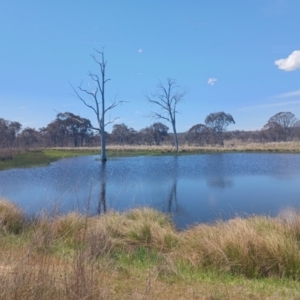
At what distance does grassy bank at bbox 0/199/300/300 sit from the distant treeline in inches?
1803

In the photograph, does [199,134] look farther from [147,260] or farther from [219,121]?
[147,260]

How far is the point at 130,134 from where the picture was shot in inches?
2477

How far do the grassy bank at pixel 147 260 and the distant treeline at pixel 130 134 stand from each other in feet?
150

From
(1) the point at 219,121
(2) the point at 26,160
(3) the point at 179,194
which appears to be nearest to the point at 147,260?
(3) the point at 179,194

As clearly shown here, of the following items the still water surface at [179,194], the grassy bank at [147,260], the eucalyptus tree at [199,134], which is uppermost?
the eucalyptus tree at [199,134]

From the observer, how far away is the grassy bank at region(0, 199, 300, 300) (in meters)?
2.42

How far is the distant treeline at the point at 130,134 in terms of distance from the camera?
2108 inches

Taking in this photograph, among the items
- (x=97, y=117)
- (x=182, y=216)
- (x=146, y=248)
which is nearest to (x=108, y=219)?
(x=146, y=248)

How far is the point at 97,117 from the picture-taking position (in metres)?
28.9

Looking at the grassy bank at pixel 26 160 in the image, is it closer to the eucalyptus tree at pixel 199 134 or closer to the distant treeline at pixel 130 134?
the distant treeline at pixel 130 134

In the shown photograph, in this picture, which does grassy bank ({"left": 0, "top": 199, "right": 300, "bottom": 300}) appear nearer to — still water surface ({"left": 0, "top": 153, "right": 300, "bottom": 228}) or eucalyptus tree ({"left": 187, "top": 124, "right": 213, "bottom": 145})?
still water surface ({"left": 0, "top": 153, "right": 300, "bottom": 228})

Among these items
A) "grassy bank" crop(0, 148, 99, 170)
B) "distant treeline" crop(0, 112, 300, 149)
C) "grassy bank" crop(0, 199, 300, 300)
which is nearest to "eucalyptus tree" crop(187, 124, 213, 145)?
"distant treeline" crop(0, 112, 300, 149)

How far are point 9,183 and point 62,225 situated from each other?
8658mm

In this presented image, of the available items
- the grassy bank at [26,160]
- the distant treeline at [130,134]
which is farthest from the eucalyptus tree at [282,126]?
the grassy bank at [26,160]
